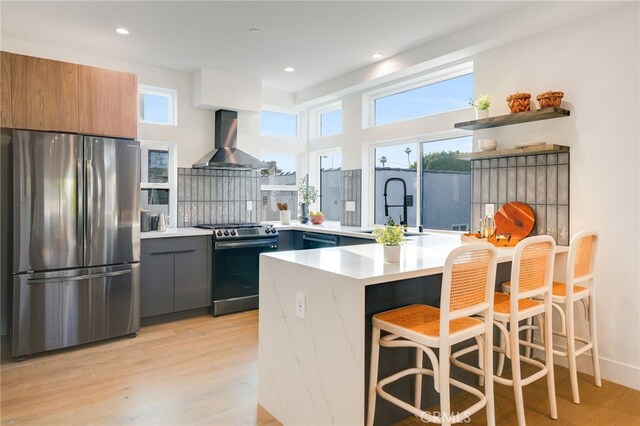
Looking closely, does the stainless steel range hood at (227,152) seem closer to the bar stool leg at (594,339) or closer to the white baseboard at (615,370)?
the bar stool leg at (594,339)

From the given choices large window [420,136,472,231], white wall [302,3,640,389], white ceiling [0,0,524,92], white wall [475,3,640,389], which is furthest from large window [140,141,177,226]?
white wall [475,3,640,389]

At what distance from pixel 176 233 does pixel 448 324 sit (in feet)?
10.3

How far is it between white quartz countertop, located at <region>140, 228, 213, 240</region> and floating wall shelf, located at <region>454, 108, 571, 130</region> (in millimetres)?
2786

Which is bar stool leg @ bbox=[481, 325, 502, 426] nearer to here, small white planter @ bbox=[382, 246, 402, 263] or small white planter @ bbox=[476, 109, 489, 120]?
small white planter @ bbox=[382, 246, 402, 263]

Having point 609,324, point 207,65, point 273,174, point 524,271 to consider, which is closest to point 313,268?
point 524,271

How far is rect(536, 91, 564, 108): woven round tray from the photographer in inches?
119

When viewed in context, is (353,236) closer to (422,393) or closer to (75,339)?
(422,393)

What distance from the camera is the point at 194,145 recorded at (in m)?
4.93

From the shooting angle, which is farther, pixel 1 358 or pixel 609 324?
pixel 1 358

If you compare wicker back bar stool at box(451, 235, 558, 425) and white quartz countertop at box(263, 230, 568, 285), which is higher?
white quartz countertop at box(263, 230, 568, 285)

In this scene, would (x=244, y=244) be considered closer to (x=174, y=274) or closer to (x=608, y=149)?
(x=174, y=274)

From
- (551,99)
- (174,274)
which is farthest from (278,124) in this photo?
(551,99)

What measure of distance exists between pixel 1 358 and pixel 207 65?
11.1ft

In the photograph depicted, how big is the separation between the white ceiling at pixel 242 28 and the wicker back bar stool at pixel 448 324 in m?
2.20
